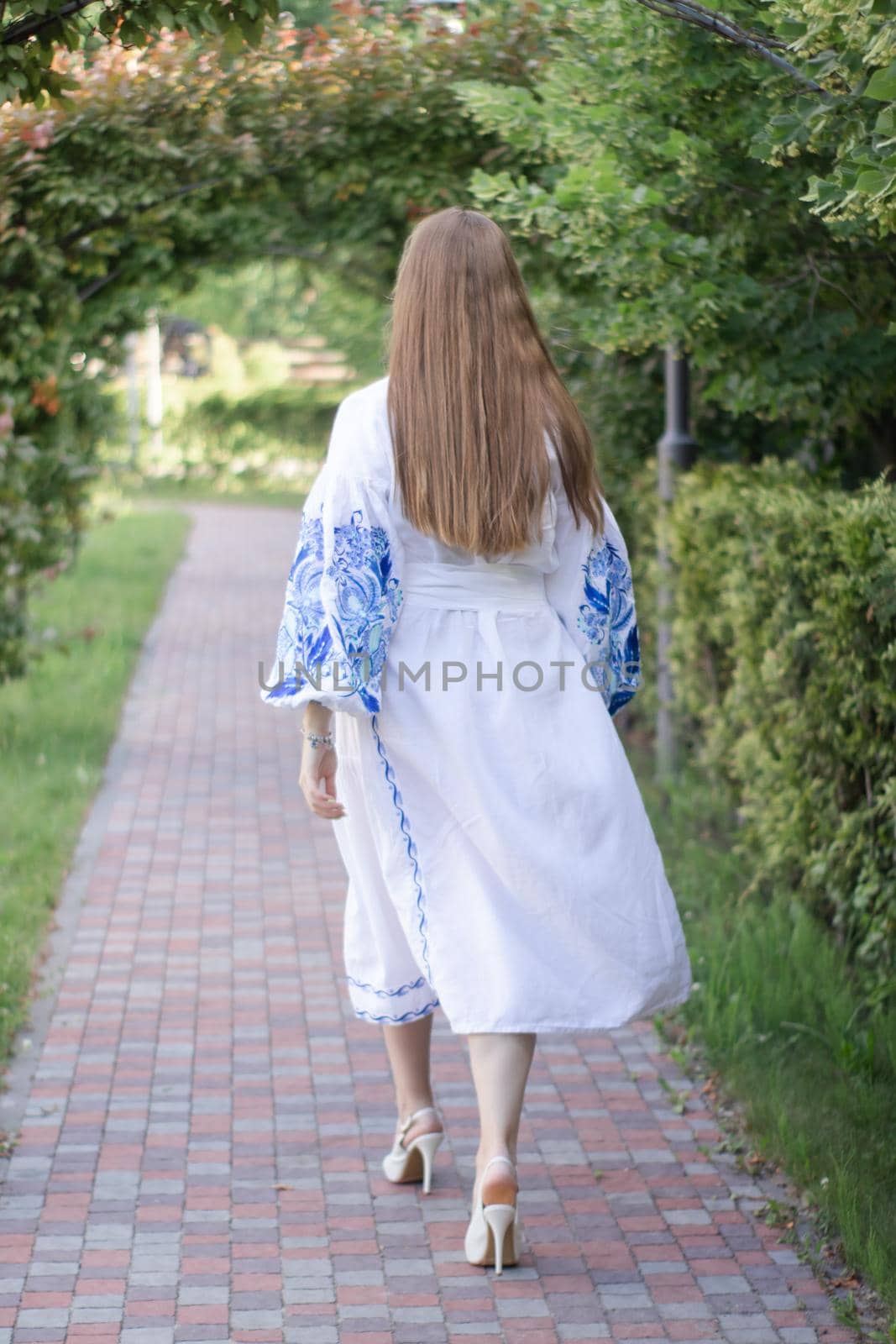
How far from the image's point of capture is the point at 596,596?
3.34 meters

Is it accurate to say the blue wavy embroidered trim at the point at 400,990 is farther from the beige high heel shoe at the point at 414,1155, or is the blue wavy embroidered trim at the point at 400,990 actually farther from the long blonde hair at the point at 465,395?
the long blonde hair at the point at 465,395

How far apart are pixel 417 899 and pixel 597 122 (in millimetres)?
2405

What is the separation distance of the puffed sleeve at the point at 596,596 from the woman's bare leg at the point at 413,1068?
819 millimetres

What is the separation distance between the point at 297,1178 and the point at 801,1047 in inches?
56.0

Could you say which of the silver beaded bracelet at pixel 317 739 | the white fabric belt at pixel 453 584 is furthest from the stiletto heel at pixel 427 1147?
the white fabric belt at pixel 453 584

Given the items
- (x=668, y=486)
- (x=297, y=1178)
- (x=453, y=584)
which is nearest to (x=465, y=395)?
(x=453, y=584)

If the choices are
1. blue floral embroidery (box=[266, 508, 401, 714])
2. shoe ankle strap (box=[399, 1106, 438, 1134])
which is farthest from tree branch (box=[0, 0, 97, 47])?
shoe ankle strap (box=[399, 1106, 438, 1134])

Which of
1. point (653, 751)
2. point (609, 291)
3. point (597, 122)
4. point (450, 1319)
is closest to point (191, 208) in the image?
point (609, 291)

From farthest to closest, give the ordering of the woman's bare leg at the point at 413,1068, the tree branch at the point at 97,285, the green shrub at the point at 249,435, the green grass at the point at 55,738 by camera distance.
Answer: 1. the green shrub at the point at 249,435
2. the tree branch at the point at 97,285
3. the green grass at the point at 55,738
4. the woman's bare leg at the point at 413,1068

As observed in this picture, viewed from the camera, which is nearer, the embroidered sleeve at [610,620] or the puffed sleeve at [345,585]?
A: the puffed sleeve at [345,585]

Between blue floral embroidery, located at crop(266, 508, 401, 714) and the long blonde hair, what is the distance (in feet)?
0.40

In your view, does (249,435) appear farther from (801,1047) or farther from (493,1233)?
(493,1233)

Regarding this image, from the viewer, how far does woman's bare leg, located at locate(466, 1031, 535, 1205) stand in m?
3.17

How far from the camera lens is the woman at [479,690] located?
10.2ft
